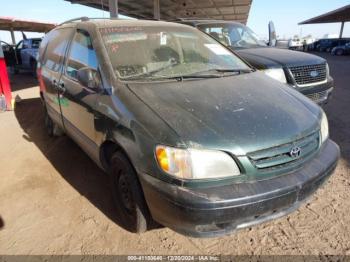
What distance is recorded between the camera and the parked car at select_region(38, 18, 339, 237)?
197 cm

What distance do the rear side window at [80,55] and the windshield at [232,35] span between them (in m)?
3.28

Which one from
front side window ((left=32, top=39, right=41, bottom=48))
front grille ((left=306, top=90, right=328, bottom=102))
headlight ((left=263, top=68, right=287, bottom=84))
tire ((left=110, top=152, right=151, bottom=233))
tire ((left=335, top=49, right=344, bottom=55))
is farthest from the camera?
tire ((left=335, top=49, right=344, bottom=55))

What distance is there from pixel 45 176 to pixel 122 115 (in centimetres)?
188

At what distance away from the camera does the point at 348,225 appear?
2588 mm

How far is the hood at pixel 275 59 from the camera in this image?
4750 millimetres

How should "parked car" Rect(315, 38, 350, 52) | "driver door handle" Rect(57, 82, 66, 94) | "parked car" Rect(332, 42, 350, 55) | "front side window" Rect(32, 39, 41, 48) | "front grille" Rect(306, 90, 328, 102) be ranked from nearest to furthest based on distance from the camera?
1. "driver door handle" Rect(57, 82, 66, 94)
2. "front grille" Rect(306, 90, 328, 102)
3. "front side window" Rect(32, 39, 41, 48)
4. "parked car" Rect(332, 42, 350, 55)
5. "parked car" Rect(315, 38, 350, 52)

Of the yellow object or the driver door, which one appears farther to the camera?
the driver door

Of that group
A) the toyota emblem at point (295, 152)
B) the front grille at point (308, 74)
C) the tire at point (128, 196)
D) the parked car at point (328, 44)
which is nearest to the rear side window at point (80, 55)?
the tire at point (128, 196)

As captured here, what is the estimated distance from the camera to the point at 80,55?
3221 mm

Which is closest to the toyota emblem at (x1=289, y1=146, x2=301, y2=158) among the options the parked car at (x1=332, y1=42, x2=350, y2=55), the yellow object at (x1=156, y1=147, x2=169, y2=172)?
the yellow object at (x1=156, y1=147, x2=169, y2=172)

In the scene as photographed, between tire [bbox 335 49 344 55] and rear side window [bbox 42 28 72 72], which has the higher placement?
rear side window [bbox 42 28 72 72]

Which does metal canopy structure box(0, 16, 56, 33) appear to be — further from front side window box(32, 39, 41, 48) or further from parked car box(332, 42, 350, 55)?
parked car box(332, 42, 350, 55)

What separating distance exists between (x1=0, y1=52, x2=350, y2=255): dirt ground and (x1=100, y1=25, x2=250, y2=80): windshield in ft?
4.44

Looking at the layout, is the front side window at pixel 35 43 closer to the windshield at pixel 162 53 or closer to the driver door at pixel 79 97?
the driver door at pixel 79 97
